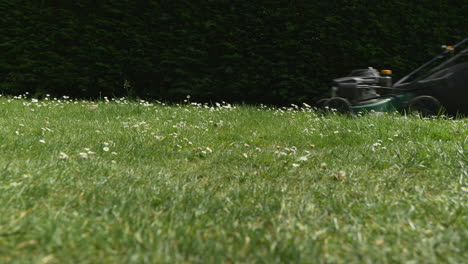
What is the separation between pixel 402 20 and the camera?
7.11 m

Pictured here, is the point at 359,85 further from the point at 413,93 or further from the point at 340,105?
the point at 413,93

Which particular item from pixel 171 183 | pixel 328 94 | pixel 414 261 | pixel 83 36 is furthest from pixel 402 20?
pixel 414 261

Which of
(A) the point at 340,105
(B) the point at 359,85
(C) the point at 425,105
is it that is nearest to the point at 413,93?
(C) the point at 425,105

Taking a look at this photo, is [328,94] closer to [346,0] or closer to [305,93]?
[305,93]

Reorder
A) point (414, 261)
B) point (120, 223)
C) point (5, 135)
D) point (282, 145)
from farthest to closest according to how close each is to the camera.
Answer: point (282, 145) < point (5, 135) < point (120, 223) < point (414, 261)

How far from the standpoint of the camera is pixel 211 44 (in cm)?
744

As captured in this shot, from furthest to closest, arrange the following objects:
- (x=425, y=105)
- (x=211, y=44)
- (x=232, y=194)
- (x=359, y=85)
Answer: (x=211, y=44), (x=359, y=85), (x=425, y=105), (x=232, y=194)

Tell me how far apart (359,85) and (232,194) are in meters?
3.62

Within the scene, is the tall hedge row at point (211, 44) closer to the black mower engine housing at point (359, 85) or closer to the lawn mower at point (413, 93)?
the black mower engine housing at point (359, 85)

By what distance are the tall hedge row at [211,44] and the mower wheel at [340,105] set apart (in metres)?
1.82

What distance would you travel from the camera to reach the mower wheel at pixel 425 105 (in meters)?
5.09

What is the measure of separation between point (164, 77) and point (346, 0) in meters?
3.49

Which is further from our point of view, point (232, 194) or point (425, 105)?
point (425, 105)

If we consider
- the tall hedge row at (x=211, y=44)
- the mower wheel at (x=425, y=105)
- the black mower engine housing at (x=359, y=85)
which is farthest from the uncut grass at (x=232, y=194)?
the tall hedge row at (x=211, y=44)
